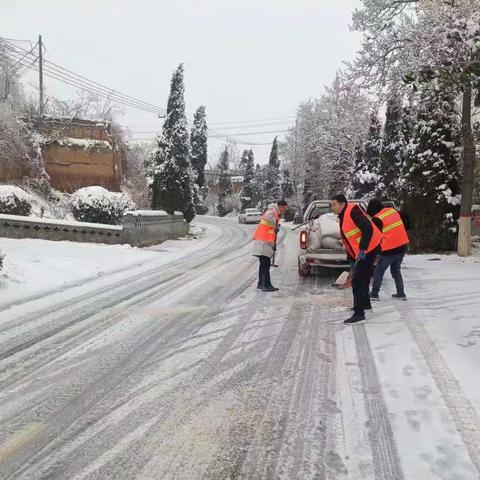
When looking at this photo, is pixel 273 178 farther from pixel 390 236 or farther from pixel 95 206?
pixel 390 236

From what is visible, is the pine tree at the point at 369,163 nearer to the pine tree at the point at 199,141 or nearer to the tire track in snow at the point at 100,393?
the tire track in snow at the point at 100,393

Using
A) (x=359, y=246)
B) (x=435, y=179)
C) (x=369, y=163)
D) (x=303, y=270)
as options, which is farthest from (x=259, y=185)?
(x=359, y=246)

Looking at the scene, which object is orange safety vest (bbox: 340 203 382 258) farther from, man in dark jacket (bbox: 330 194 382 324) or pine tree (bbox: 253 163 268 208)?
pine tree (bbox: 253 163 268 208)

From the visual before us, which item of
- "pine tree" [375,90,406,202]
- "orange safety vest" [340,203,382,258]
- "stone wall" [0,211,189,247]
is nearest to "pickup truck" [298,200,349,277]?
"orange safety vest" [340,203,382,258]

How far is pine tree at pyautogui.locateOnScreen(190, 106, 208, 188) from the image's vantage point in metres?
57.2

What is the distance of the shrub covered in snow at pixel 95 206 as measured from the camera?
1841 centimetres

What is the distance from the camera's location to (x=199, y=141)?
58.1 meters

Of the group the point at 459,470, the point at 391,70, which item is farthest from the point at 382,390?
the point at 391,70

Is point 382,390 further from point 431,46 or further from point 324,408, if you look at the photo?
point 431,46

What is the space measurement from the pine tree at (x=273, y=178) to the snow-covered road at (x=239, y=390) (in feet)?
183

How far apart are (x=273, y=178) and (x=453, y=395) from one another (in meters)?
60.7

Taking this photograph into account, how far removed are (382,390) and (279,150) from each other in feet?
209

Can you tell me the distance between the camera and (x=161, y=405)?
162 inches

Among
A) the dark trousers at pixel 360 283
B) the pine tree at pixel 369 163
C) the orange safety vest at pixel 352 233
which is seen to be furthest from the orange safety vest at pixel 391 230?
the pine tree at pixel 369 163
